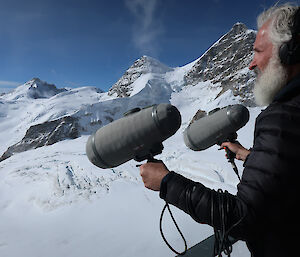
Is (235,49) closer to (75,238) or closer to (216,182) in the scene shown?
(216,182)

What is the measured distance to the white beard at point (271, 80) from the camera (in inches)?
49.7

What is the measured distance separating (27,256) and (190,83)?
148ft

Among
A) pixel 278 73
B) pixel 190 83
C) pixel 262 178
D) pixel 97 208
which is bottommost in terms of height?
pixel 262 178

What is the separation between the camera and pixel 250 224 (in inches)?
39.6

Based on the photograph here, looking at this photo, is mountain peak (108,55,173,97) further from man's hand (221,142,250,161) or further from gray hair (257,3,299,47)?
gray hair (257,3,299,47)

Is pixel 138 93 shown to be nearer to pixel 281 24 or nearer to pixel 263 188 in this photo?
pixel 281 24

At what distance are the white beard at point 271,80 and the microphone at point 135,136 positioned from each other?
889 mm

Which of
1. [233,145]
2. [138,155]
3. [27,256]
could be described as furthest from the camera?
[27,256]

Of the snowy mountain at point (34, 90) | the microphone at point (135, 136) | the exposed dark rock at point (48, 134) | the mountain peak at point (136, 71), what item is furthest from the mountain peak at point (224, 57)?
the snowy mountain at point (34, 90)

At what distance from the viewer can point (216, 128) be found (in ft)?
11.8

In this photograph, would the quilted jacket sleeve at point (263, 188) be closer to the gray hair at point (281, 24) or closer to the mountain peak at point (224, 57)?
the gray hair at point (281, 24)

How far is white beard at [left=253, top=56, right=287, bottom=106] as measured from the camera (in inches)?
49.7

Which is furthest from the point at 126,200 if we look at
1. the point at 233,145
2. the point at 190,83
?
the point at 190,83

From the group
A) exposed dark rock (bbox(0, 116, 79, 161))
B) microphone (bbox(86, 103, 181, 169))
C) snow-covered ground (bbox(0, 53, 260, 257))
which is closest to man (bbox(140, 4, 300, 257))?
Answer: microphone (bbox(86, 103, 181, 169))
